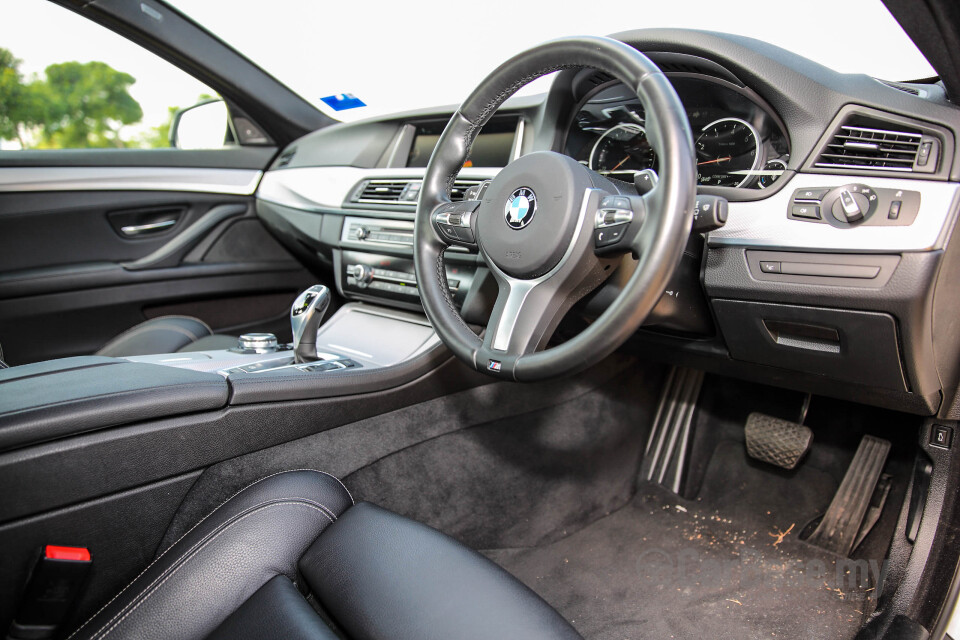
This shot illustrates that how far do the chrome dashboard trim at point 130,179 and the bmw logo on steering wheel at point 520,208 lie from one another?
1.93 metres

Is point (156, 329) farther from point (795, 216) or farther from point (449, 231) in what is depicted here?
point (795, 216)

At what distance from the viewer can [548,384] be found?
1799 mm

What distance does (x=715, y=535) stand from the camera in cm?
174

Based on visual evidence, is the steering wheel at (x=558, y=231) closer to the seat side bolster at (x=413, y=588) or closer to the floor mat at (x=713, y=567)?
the seat side bolster at (x=413, y=588)

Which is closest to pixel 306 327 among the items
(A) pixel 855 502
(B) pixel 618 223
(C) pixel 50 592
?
(C) pixel 50 592

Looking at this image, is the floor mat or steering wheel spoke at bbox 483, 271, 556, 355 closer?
steering wheel spoke at bbox 483, 271, 556, 355

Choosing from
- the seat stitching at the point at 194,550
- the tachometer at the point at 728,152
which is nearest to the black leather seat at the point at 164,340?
the seat stitching at the point at 194,550

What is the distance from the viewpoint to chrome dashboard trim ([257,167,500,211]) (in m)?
1.97

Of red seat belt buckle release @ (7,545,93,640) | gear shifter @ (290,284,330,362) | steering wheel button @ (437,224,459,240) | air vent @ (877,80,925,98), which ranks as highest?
air vent @ (877,80,925,98)

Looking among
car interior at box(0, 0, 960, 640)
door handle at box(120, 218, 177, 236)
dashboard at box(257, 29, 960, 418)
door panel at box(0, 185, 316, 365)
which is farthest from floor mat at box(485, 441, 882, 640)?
door handle at box(120, 218, 177, 236)

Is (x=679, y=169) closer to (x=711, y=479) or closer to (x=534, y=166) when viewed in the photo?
(x=534, y=166)

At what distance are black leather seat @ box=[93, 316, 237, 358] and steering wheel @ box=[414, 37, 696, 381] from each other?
37.3 inches

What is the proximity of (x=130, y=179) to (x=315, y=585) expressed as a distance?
6.86ft

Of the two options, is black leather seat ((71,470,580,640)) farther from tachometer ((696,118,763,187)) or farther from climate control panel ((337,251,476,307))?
tachometer ((696,118,763,187))
